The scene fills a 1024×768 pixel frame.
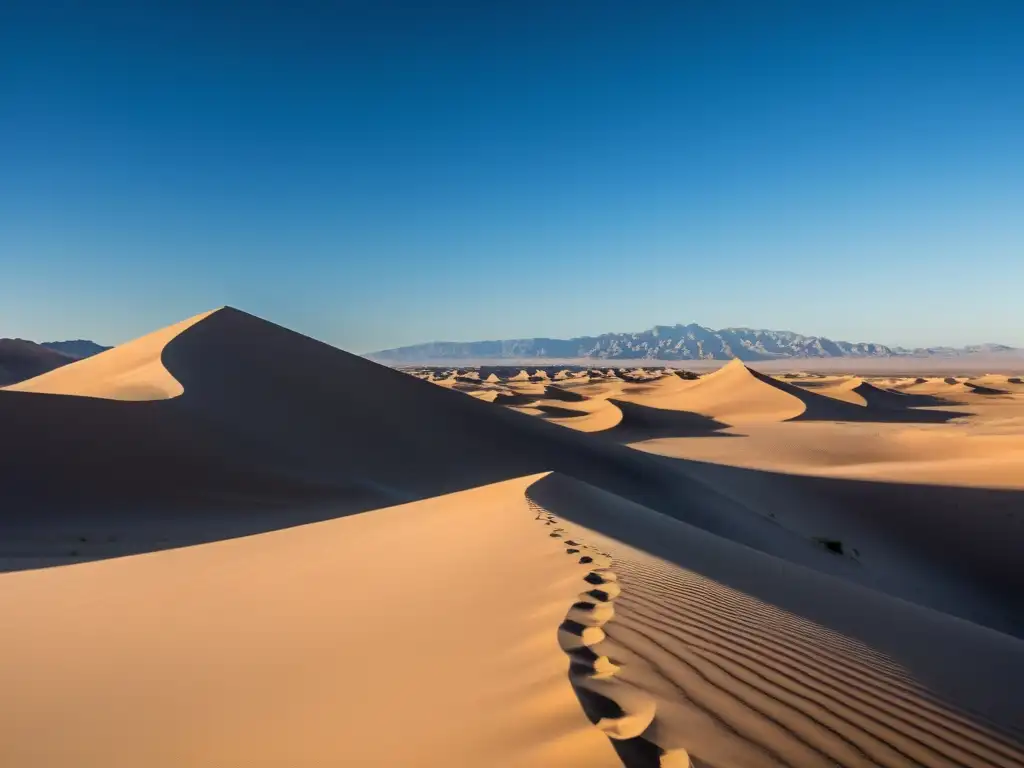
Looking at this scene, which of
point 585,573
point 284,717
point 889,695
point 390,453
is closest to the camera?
point 284,717

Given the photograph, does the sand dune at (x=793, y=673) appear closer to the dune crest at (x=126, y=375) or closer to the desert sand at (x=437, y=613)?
the desert sand at (x=437, y=613)

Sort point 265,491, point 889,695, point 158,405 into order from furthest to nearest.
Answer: point 158,405, point 265,491, point 889,695

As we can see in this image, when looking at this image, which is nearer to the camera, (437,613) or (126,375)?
(437,613)

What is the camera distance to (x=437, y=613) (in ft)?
11.9

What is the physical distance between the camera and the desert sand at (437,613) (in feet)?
7.52

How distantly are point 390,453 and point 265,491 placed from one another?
4084 mm

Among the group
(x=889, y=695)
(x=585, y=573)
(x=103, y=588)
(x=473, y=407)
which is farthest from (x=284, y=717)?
(x=473, y=407)

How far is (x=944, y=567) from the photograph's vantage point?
13.3 metres

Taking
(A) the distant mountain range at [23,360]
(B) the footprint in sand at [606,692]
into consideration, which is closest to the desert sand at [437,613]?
(B) the footprint in sand at [606,692]

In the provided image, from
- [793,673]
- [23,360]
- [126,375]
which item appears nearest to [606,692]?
[793,673]

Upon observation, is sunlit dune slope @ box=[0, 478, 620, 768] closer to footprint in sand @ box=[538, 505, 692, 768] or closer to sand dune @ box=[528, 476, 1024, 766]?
footprint in sand @ box=[538, 505, 692, 768]

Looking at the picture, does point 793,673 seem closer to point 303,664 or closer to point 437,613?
point 437,613

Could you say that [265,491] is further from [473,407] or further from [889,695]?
[889,695]

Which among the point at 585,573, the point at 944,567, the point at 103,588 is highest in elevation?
the point at 585,573
